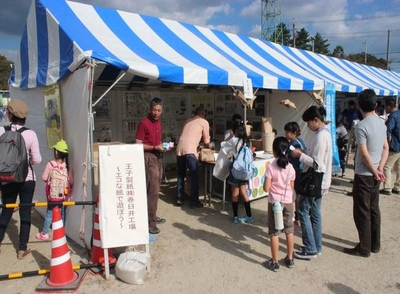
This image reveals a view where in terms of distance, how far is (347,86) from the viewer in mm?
7125

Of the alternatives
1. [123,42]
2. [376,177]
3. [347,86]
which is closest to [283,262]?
[376,177]

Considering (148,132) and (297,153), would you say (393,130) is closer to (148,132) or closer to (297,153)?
(297,153)

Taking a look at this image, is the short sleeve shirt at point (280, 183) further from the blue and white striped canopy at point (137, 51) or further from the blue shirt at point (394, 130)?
the blue shirt at point (394, 130)

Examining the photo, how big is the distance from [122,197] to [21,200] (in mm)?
1223

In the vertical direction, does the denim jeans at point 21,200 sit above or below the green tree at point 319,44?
below

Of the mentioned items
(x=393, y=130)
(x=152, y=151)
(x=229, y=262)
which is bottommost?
(x=229, y=262)

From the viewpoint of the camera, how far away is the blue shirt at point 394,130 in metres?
5.74

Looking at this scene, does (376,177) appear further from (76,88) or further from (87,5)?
(87,5)

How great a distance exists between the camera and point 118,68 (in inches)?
148

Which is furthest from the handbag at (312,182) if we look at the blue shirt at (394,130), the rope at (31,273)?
the blue shirt at (394,130)

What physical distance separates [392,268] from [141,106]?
6043 millimetres

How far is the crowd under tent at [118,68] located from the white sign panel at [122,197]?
432 millimetres

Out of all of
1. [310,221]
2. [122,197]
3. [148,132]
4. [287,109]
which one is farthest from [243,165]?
[287,109]

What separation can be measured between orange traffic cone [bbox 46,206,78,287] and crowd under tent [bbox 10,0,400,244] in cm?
57
